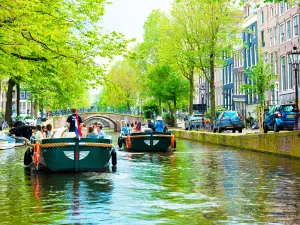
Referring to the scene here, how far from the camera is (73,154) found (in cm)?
1631

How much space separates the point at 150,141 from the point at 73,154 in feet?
37.1

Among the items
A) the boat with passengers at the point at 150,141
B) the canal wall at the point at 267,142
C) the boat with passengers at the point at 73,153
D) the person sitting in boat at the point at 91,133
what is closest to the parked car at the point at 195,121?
the canal wall at the point at 267,142

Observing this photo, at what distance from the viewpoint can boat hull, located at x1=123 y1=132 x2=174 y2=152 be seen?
27.4m

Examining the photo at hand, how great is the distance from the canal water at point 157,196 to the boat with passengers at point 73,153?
16.4 inches

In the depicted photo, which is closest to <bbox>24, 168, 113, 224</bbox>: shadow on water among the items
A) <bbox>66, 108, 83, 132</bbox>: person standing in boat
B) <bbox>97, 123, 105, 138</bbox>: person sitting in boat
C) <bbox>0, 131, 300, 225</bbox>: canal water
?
<bbox>0, 131, 300, 225</bbox>: canal water

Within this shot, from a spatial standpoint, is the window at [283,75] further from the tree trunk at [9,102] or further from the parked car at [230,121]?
the tree trunk at [9,102]

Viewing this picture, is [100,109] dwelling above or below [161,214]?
above

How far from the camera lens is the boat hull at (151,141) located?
90.0ft

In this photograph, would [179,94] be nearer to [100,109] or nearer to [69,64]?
[100,109]

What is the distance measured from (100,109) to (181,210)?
7981 centimetres

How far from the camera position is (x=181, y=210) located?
9.45 meters

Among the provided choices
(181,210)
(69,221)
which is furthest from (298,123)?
(69,221)

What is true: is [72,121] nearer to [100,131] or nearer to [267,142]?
[100,131]

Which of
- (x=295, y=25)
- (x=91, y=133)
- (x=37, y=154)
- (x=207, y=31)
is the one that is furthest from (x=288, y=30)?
(x=37, y=154)
